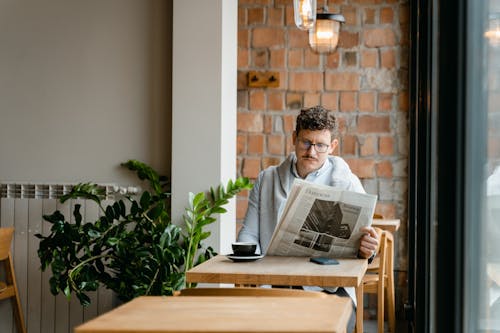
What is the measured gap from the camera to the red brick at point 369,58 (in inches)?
230

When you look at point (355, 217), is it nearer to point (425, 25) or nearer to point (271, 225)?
point (271, 225)

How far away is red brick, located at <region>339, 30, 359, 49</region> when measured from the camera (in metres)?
5.84

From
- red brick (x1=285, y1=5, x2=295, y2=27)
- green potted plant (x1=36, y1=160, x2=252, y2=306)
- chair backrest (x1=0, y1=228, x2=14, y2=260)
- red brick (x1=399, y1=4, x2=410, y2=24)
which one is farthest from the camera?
red brick (x1=285, y1=5, x2=295, y2=27)

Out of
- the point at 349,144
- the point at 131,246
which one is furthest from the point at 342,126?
the point at 131,246

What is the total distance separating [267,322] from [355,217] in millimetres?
1458

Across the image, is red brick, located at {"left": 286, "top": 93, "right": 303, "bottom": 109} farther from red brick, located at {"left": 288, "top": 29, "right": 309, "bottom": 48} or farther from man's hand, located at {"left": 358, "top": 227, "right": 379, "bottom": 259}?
man's hand, located at {"left": 358, "top": 227, "right": 379, "bottom": 259}

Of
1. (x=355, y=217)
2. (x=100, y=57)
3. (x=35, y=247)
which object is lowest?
(x=35, y=247)

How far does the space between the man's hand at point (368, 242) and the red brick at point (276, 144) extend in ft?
9.36

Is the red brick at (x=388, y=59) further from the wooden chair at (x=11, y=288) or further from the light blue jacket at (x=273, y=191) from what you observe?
the wooden chair at (x=11, y=288)

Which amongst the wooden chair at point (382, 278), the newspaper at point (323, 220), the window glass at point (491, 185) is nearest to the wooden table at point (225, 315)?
the window glass at point (491, 185)

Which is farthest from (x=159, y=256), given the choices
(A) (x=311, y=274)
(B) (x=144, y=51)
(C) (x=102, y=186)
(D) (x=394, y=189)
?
(D) (x=394, y=189)

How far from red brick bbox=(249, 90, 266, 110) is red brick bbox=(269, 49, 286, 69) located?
0.22 meters

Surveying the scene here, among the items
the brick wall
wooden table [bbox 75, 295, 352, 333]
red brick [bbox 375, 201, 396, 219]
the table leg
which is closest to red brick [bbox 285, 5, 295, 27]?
the brick wall

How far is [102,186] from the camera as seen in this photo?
179 inches
